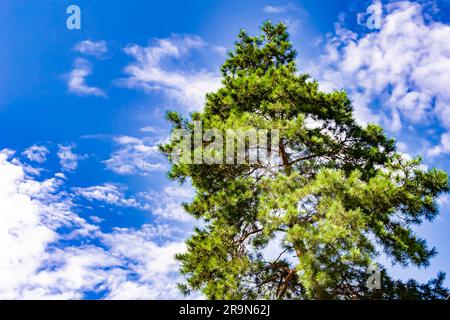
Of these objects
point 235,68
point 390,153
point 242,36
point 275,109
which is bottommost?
point 390,153

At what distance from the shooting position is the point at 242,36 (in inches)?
569

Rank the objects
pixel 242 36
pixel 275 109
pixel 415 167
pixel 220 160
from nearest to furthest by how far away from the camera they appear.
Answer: pixel 415 167
pixel 220 160
pixel 275 109
pixel 242 36

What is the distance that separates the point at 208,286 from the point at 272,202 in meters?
2.76

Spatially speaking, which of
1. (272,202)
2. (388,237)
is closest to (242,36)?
(272,202)

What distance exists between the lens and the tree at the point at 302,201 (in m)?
7.94

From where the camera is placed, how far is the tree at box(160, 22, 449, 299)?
7.94 meters

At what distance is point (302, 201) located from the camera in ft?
29.2

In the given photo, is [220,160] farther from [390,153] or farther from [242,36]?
[242,36]

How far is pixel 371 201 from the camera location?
843 centimetres
